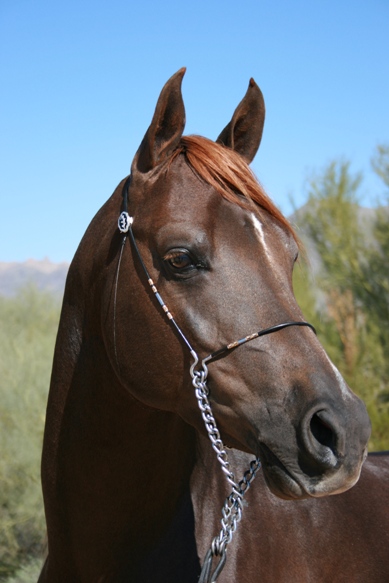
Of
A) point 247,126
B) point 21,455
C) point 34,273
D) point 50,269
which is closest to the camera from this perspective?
point 247,126

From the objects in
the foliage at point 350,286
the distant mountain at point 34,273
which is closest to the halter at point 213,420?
the foliage at point 350,286

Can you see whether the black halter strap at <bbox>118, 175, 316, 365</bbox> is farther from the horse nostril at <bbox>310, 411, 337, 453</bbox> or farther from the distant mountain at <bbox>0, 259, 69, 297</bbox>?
the distant mountain at <bbox>0, 259, 69, 297</bbox>

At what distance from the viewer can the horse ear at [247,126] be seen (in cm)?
250

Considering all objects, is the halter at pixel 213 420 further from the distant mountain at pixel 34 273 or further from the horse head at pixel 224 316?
the distant mountain at pixel 34 273

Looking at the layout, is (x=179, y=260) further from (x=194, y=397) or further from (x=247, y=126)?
(x=247, y=126)

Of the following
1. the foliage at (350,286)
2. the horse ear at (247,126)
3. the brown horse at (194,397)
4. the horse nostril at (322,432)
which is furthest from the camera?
the foliage at (350,286)

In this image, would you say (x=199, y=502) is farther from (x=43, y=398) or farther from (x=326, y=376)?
(x=43, y=398)

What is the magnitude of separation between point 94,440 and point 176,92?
1221 mm

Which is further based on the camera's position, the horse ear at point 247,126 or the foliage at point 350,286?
the foliage at point 350,286

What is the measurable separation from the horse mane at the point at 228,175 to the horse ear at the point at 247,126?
8.4 inches

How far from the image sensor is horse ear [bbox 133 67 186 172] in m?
2.20

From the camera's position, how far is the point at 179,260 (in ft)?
6.75

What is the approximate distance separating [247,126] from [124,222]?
26.8 inches

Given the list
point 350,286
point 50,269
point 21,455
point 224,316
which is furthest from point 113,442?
point 50,269
